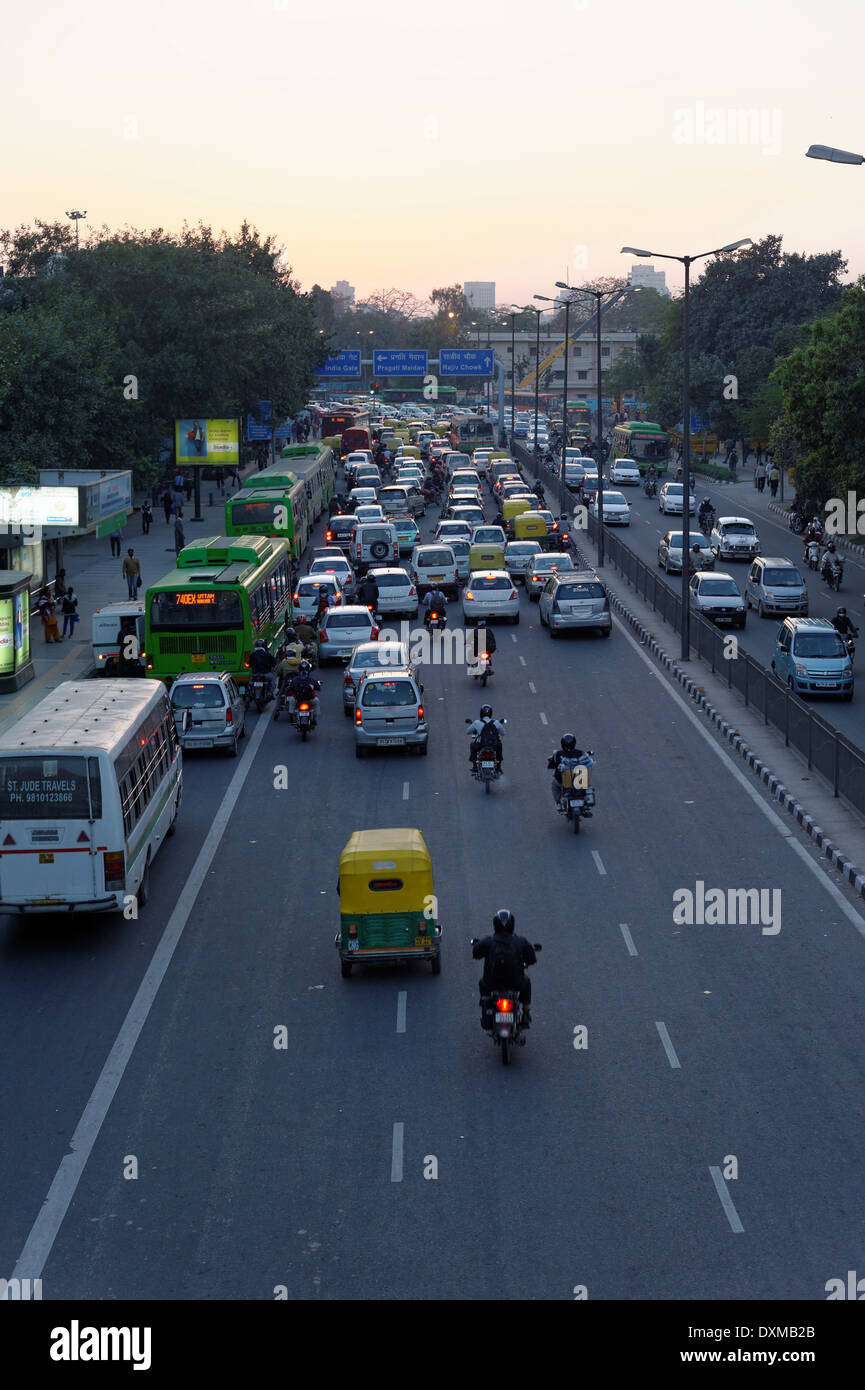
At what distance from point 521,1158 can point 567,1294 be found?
2.32 m

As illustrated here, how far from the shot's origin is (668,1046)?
15.6 metres

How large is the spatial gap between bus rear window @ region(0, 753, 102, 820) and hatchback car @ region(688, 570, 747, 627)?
2760 cm

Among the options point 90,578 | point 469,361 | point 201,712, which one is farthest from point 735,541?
point 469,361

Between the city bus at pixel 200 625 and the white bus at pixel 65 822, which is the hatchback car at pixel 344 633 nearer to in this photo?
the city bus at pixel 200 625

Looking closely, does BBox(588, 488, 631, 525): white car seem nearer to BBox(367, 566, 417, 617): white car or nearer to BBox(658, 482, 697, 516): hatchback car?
BBox(658, 482, 697, 516): hatchback car

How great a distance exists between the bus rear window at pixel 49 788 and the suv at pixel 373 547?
37.8m

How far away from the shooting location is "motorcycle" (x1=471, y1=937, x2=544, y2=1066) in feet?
49.0

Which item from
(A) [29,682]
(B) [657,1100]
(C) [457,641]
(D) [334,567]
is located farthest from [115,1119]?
(D) [334,567]

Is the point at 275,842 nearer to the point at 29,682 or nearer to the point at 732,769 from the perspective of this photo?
the point at 732,769

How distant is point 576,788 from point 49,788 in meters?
8.29

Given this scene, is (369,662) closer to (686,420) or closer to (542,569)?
(686,420)

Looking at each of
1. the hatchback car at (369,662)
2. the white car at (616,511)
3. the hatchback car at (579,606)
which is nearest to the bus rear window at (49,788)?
the hatchback car at (369,662)

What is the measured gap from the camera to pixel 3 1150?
1367 centimetres

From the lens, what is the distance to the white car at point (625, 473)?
9200 cm
